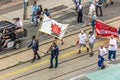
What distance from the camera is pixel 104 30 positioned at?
2573 centimetres

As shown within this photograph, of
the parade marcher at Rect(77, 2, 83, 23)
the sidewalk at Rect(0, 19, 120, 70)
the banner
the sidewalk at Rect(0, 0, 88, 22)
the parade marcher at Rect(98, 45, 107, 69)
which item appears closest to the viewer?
the parade marcher at Rect(98, 45, 107, 69)

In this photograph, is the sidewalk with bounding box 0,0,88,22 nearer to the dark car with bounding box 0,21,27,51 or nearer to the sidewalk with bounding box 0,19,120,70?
the dark car with bounding box 0,21,27,51

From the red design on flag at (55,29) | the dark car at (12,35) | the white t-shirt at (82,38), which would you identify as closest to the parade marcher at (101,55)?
the white t-shirt at (82,38)

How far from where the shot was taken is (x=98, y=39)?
1026 inches

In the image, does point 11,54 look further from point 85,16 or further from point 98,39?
point 85,16

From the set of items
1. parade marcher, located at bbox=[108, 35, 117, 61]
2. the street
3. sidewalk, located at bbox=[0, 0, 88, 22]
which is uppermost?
sidewalk, located at bbox=[0, 0, 88, 22]

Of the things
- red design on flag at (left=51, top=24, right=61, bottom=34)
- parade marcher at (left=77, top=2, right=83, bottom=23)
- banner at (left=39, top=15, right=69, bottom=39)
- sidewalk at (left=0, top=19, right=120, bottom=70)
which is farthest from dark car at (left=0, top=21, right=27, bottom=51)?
parade marcher at (left=77, top=2, right=83, bottom=23)

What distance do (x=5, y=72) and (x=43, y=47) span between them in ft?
12.0

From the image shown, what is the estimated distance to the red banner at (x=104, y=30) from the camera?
2533cm

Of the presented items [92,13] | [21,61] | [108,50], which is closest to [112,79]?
[108,50]

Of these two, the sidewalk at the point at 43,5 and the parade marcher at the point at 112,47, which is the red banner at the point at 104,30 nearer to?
the parade marcher at the point at 112,47

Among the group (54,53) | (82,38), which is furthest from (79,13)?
(54,53)

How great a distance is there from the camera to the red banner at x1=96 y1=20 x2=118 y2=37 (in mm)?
25328

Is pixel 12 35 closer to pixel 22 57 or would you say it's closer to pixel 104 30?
pixel 22 57
